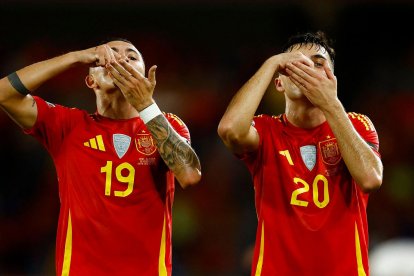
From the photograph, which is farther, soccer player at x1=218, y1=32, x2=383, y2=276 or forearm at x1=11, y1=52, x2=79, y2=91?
forearm at x1=11, y1=52, x2=79, y2=91

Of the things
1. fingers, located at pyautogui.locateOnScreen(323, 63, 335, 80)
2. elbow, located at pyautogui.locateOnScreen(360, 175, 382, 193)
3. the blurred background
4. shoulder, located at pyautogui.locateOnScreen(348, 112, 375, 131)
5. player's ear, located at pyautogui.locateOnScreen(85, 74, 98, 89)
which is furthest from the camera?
the blurred background

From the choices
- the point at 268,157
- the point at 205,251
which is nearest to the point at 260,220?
the point at 268,157

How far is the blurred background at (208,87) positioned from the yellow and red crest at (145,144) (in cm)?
379

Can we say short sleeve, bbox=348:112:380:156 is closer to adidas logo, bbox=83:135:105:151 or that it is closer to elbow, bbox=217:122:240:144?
elbow, bbox=217:122:240:144

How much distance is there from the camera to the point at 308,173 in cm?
475

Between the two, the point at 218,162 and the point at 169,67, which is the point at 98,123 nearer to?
the point at 218,162

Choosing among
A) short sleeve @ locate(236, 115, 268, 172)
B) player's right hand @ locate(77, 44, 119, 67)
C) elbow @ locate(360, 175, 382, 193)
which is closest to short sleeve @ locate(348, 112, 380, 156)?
elbow @ locate(360, 175, 382, 193)

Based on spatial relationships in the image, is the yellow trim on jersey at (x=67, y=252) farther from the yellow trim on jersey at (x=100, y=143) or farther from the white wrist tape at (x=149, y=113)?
the white wrist tape at (x=149, y=113)

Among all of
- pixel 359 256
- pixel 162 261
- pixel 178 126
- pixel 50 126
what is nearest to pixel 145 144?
pixel 178 126

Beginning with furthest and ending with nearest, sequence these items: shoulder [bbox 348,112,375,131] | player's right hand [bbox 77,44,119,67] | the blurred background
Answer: the blurred background → shoulder [bbox 348,112,375,131] → player's right hand [bbox 77,44,119,67]

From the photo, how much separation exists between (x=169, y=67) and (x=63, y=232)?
7.42m

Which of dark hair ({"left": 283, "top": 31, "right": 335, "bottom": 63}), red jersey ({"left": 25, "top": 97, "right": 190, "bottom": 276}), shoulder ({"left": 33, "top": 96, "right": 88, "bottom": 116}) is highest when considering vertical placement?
dark hair ({"left": 283, "top": 31, "right": 335, "bottom": 63})

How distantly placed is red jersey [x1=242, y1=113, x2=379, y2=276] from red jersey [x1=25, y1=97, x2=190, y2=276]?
574mm

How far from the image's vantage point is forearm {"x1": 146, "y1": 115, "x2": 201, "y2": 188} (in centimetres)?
468
